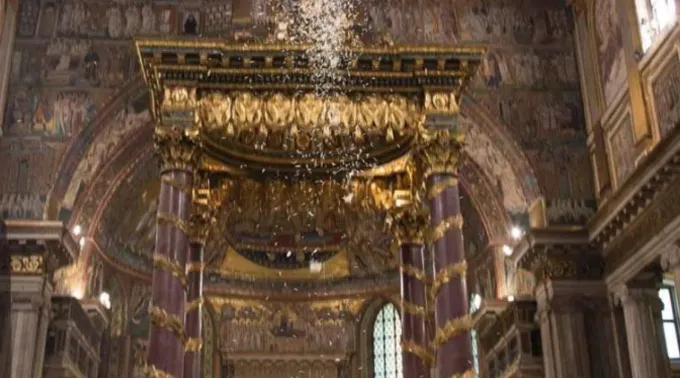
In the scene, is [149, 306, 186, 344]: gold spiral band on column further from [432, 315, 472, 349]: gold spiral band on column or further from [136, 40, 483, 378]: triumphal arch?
[432, 315, 472, 349]: gold spiral band on column

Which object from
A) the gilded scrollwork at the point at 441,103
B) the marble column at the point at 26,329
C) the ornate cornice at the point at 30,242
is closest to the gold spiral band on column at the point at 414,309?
the gilded scrollwork at the point at 441,103

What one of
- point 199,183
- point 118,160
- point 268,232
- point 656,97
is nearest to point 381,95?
point 199,183

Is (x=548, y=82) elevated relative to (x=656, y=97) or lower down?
elevated

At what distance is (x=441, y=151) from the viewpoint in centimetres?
1222

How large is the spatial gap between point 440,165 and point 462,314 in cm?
212

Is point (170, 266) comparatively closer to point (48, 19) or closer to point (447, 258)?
point (447, 258)

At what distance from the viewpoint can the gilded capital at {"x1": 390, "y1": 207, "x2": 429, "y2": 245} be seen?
47.5 ft

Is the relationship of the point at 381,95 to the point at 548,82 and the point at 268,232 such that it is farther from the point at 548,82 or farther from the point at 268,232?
the point at 268,232

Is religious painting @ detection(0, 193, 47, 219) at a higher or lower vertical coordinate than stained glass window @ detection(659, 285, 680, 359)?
higher

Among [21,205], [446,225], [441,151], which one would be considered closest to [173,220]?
[446,225]

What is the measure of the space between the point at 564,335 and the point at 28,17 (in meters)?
11.4

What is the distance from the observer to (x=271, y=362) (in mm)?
22594

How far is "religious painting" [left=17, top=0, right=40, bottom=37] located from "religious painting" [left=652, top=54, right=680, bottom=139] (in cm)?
1121

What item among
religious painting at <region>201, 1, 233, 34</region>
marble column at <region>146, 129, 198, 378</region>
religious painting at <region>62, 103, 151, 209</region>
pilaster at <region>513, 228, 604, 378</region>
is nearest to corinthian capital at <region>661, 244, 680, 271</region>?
pilaster at <region>513, 228, 604, 378</region>
